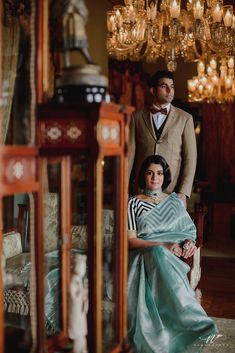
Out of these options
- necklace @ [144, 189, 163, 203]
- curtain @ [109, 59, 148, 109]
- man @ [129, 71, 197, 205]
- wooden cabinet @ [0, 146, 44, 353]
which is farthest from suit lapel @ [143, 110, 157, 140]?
curtain @ [109, 59, 148, 109]

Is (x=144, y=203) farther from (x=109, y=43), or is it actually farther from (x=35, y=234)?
(x=109, y=43)

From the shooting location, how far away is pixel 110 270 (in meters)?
2.09

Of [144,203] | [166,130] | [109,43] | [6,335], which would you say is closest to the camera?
[6,335]

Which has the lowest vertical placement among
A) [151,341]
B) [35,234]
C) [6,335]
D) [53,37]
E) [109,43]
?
[151,341]

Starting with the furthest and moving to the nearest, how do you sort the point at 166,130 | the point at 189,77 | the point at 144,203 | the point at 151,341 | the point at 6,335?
1. the point at 189,77
2. the point at 166,130
3. the point at 144,203
4. the point at 151,341
5. the point at 6,335

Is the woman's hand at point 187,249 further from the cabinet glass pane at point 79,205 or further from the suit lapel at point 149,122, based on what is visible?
the cabinet glass pane at point 79,205

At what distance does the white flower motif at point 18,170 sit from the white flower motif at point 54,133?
0.59 ft

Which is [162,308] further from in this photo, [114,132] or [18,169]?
[18,169]

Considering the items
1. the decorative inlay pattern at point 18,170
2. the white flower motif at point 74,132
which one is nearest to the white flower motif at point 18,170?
the decorative inlay pattern at point 18,170

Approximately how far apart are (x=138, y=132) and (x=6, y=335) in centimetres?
214

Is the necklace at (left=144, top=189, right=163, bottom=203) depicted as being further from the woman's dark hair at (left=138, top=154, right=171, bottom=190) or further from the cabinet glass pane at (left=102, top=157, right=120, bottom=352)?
the cabinet glass pane at (left=102, top=157, right=120, bottom=352)

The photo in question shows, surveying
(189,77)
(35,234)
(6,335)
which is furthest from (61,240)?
(189,77)

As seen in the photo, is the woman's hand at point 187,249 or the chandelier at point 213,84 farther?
the chandelier at point 213,84

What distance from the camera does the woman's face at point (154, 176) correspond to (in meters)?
3.20
